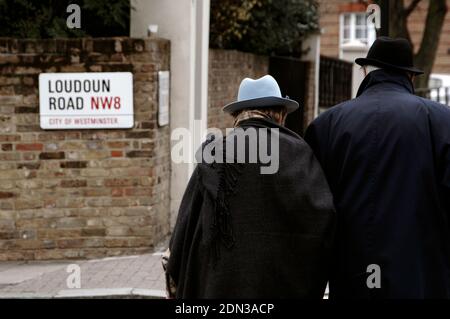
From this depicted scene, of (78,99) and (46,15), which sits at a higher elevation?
(46,15)

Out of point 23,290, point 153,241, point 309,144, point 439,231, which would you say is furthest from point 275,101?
point 153,241

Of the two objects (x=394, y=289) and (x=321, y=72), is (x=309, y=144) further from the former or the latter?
(x=321, y=72)

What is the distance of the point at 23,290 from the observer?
711 cm

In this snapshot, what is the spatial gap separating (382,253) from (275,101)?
0.86 m

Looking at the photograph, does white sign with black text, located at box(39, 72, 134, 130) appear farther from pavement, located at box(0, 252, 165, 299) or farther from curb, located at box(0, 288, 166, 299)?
curb, located at box(0, 288, 166, 299)

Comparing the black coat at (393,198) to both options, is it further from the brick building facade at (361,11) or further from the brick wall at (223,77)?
the brick building facade at (361,11)

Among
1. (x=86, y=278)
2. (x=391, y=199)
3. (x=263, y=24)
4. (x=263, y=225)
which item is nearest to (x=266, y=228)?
(x=263, y=225)

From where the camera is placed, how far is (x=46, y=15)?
8.52 m

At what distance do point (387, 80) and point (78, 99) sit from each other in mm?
4650

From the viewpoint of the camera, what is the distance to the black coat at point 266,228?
12.0ft

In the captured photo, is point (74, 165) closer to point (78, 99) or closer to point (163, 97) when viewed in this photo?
point (78, 99)

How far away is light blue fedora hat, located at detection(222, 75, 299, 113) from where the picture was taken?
391 cm

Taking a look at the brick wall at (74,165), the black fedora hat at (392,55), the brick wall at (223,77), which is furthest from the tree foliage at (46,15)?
the black fedora hat at (392,55)
